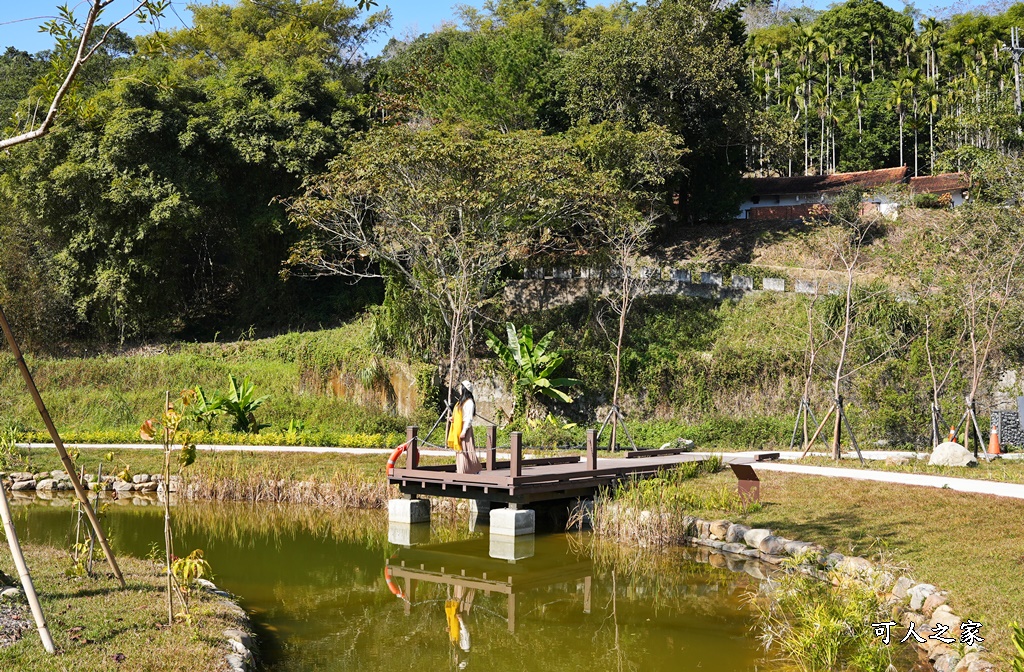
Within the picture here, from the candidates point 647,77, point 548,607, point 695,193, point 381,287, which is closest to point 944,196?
point 695,193

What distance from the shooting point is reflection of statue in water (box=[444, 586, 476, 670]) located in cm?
876

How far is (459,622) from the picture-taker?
9.98 meters

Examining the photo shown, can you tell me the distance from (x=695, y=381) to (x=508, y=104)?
1282 centimetres

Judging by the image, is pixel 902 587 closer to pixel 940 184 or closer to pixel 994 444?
pixel 994 444

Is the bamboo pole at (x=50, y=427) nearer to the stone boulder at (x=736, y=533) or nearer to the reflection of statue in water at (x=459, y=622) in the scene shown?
the reflection of statue in water at (x=459, y=622)

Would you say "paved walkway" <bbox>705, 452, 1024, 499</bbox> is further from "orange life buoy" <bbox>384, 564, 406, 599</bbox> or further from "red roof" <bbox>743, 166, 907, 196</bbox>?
"red roof" <bbox>743, 166, 907, 196</bbox>

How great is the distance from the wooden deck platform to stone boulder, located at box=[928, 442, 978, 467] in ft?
16.0

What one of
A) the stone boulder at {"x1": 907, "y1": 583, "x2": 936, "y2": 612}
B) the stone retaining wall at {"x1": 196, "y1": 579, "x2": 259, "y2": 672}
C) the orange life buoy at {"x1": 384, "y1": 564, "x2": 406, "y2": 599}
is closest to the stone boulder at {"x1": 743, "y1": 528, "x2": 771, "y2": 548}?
the stone boulder at {"x1": 907, "y1": 583, "x2": 936, "y2": 612}

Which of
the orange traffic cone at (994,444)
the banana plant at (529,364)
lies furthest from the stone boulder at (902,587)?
the banana plant at (529,364)

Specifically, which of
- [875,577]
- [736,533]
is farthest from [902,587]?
[736,533]

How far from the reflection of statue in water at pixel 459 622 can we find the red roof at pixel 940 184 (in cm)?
3335

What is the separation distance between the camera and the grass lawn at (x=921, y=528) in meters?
8.66

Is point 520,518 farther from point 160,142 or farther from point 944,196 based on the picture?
point 944,196

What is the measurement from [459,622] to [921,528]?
5.94 meters
